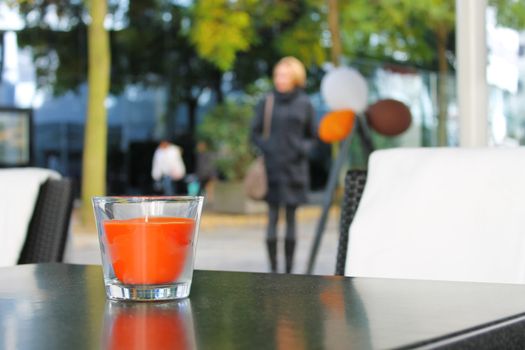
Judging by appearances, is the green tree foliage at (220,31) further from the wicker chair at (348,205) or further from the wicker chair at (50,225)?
the wicker chair at (348,205)

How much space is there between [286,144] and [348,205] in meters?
3.80

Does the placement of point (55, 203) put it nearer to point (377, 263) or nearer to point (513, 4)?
point (377, 263)

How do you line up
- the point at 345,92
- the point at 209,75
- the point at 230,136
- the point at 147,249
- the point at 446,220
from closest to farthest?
the point at 147,249 → the point at 446,220 → the point at 345,92 → the point at 230,136 → the point at 209,75

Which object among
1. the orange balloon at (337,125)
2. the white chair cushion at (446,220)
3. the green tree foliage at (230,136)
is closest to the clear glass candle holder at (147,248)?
the white chair cushion at (446,220)

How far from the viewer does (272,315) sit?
36.6 inches

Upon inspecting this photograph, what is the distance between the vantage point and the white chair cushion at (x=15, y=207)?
229cm

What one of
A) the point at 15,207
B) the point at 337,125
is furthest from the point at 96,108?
the point at 15,207

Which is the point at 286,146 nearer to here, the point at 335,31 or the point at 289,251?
the point at 289,251

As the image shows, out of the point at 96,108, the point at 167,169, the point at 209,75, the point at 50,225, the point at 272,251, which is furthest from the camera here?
the point at 209,75

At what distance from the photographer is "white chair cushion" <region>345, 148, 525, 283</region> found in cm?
183

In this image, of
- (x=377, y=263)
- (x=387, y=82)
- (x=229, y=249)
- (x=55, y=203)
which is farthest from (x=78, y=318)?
(x=387, y=82)

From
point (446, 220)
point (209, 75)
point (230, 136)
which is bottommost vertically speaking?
point (446, 220)

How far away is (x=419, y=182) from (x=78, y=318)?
1.15 m

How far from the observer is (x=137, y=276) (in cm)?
107
